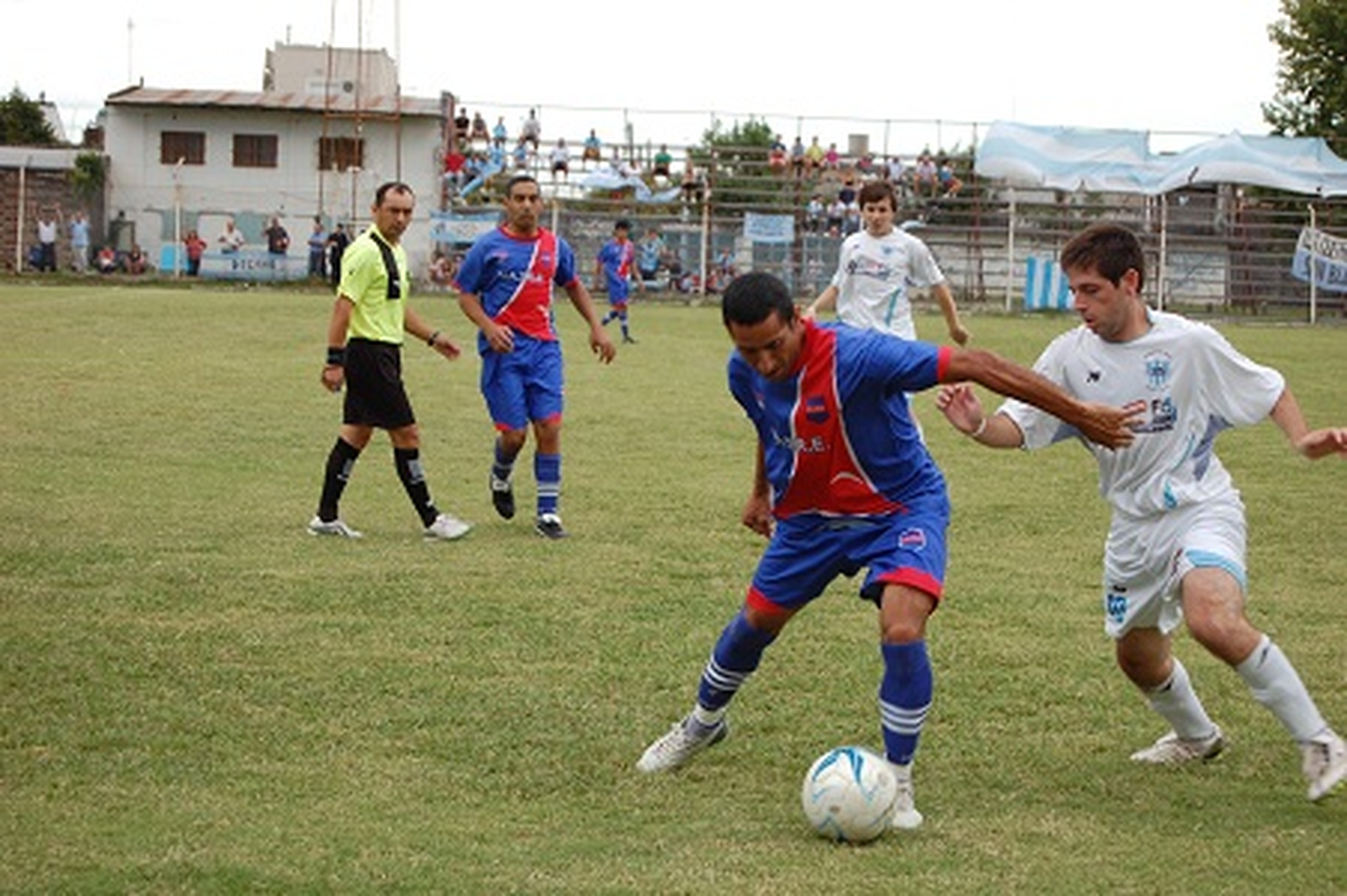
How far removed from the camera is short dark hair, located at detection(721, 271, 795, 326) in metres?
5.73

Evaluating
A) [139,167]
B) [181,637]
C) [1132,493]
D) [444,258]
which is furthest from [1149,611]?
[139,167]

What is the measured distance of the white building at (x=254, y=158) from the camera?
158 ft

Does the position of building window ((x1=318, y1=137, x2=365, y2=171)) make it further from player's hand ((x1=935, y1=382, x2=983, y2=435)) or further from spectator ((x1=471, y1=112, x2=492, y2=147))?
player's hand ((x1=935, y1=382, x2=983, y2=435))

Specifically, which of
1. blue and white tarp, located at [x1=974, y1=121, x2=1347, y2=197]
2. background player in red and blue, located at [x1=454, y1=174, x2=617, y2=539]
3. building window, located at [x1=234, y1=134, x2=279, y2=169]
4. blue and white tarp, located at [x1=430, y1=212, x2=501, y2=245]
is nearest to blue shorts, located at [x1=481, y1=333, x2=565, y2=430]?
background player in red and blue, located at [x1=454, y1=174, x2=617, y2=539]

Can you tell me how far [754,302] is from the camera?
18.8 feet

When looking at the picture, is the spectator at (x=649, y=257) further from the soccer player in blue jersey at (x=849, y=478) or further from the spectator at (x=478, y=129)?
the soccer player in blue jersey at (x=849, y=478)

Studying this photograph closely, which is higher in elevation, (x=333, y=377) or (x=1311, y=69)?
→ (x=1311, y=69)

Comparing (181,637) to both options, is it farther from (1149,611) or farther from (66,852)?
(1149,611)

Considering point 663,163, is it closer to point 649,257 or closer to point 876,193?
point 649,257

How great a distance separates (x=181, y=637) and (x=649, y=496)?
5616 millimetres

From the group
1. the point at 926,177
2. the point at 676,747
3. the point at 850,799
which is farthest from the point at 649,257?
the point at 850,799

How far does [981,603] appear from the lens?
954 centimetres

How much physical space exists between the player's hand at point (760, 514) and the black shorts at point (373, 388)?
526cm

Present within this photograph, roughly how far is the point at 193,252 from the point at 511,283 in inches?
1347
